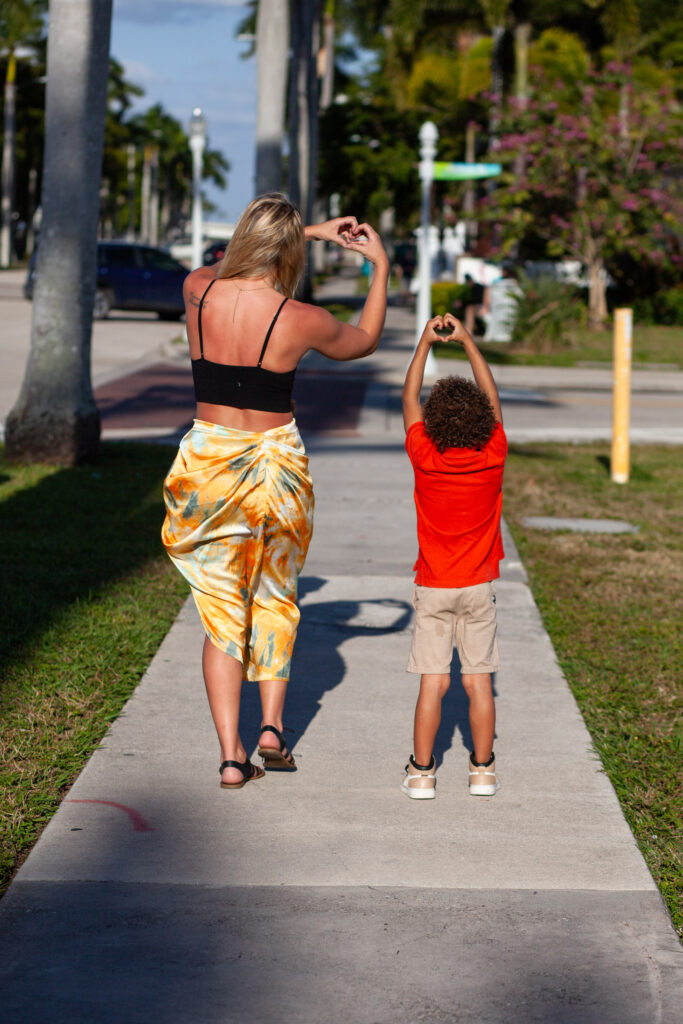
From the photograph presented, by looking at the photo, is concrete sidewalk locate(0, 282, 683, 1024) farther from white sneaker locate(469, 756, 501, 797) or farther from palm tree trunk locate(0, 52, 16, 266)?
palm tree trunk locate(0, 52, 16, 266)

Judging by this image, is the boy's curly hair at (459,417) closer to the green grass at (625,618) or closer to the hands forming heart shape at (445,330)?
the hands forming heart shape at (445,330)

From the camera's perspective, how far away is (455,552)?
4176mm

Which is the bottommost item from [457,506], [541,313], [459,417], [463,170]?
[457,506]

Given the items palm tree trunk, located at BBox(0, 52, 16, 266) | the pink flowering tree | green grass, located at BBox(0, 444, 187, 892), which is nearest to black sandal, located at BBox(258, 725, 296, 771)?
green grass, located at BBox(0, 444, 187, 892)

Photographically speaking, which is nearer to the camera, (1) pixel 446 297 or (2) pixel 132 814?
(2) pixel 132 814

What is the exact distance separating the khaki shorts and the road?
8986mm

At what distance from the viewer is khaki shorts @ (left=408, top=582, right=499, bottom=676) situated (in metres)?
4.20

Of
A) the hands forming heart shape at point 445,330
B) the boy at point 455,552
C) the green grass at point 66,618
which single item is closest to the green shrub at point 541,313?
the green grass at point 66,618

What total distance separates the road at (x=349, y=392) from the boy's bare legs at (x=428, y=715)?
9031 mm

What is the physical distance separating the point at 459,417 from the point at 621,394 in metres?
6.78

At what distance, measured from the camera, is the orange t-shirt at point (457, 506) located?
413 centimetres

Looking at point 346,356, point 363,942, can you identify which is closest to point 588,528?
point 346,356

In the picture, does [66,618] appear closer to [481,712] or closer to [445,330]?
[481,712]

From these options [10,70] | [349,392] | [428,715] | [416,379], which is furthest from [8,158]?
[428,715]
